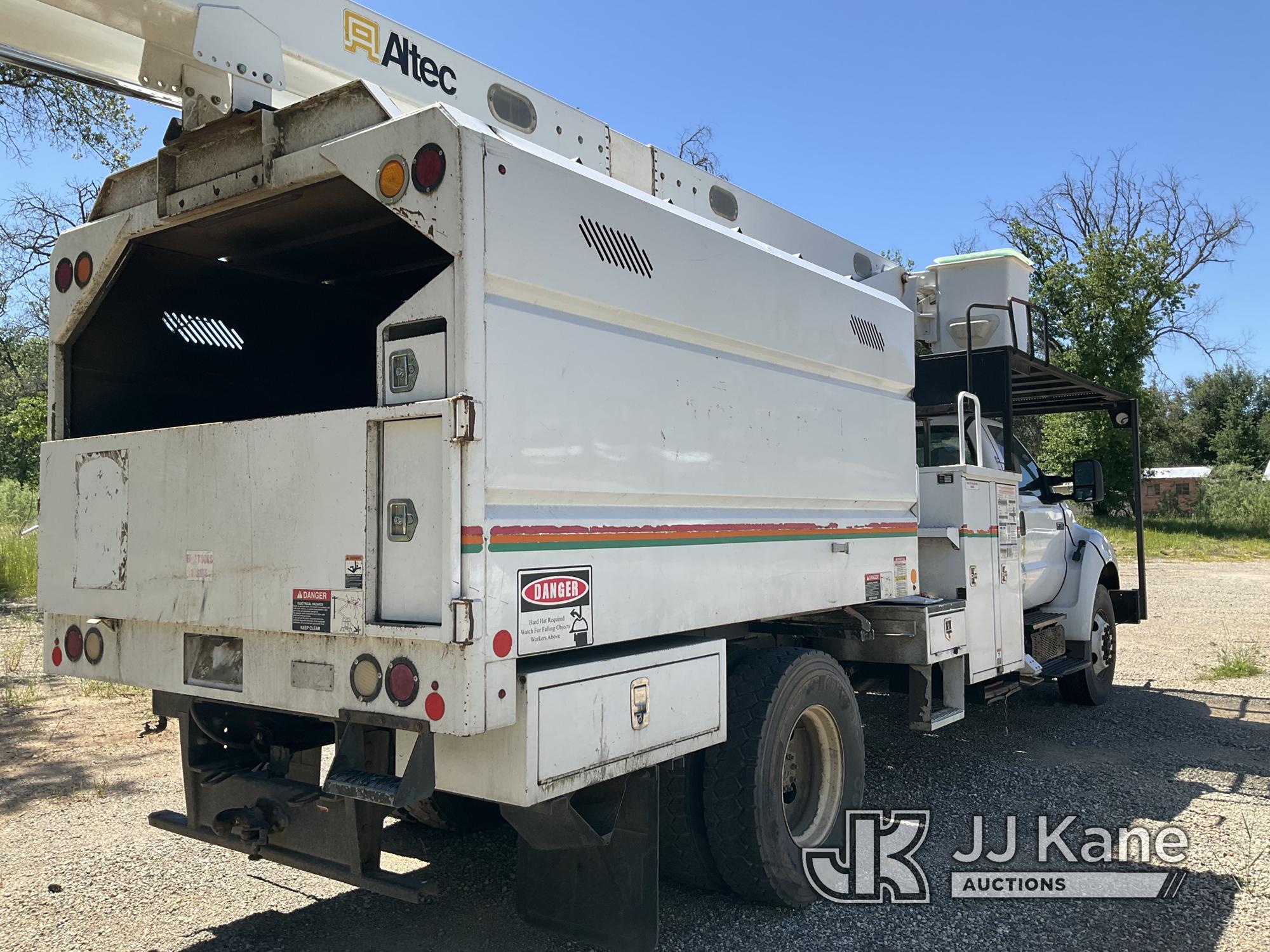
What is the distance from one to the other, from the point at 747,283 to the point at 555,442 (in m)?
1.44

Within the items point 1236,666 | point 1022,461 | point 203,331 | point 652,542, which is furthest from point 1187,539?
point 203,331

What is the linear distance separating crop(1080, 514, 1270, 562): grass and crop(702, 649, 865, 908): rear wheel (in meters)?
21.7

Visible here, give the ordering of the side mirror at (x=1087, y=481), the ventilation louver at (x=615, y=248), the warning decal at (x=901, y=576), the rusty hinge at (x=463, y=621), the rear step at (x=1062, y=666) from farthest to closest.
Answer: the side mirror at (x=1087, y=481) → the rear step at (x=1062, y=666) → the warning decal at (x=901, y=576) → the ventilation louver at (x=615, y=248) → the rusty hinge at (x=463, y=621)

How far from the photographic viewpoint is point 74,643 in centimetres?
398

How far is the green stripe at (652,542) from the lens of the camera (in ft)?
9.86

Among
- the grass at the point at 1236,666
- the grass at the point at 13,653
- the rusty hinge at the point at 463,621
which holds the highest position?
the rusty hinge at the point at 463,621

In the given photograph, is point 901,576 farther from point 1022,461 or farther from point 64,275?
point 64,275

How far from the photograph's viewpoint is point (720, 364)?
158 inches

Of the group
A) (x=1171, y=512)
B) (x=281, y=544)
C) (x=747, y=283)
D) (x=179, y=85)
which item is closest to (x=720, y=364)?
(x=747, y=283)

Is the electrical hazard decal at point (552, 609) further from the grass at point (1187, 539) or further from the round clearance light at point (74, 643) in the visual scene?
the grass at point (1187, 539)

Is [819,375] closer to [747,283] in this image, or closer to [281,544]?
[747,283]

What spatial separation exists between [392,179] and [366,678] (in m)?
1.53

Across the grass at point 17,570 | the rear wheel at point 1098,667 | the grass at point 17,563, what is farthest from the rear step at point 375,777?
the grass at point 17,570

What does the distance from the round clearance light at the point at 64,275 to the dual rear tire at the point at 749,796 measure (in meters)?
3.11
